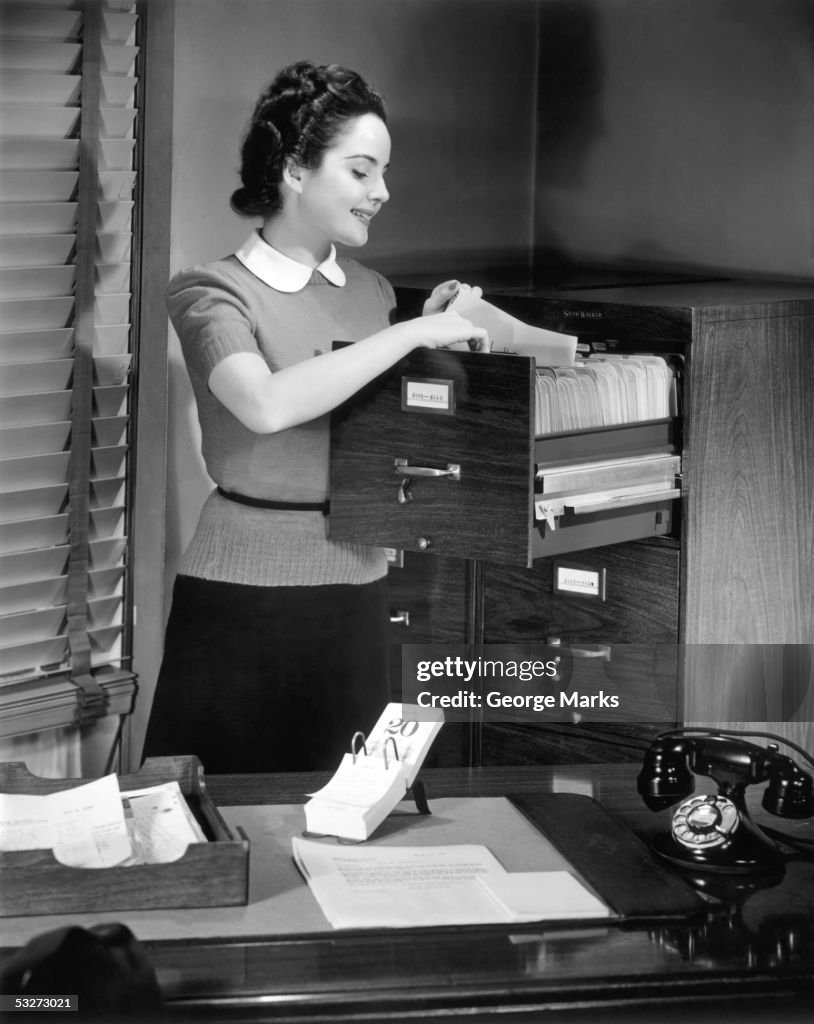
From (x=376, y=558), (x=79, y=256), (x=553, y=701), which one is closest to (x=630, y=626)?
(x=553, y=701)

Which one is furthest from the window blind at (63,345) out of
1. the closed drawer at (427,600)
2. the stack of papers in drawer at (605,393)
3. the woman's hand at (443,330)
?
the stack of papers in drawer at (605,393)

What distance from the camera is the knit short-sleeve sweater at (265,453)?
1.94m

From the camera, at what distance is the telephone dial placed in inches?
49.4

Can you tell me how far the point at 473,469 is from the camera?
1.73 m

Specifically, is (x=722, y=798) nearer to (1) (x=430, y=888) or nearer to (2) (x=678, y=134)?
(1) (x=430, y=888)

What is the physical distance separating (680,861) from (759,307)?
3.69ft

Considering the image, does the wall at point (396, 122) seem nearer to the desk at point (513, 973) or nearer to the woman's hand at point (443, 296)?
the woman's hand at point (443, 296)

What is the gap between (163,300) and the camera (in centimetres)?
224

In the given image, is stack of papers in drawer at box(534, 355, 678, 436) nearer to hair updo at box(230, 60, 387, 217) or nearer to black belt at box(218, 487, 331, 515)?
black belt at box(218, 487, 331, 515)

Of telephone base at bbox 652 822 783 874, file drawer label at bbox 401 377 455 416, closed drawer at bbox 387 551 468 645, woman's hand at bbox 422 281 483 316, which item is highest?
woman's hand at bbox 422 281 483 316

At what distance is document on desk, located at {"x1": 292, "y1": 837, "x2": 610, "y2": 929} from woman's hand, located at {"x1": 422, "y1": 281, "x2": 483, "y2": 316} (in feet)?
3.56

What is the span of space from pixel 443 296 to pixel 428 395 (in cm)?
43

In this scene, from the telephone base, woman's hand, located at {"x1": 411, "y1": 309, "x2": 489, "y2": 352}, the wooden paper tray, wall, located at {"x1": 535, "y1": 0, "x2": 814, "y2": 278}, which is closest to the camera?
the wooden paper tray

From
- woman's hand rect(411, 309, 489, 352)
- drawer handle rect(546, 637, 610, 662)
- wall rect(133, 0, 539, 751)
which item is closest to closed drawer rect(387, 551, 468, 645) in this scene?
drawer handle rect(546, 637, 610, 662)
